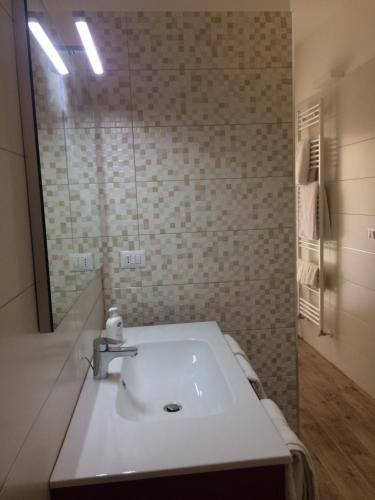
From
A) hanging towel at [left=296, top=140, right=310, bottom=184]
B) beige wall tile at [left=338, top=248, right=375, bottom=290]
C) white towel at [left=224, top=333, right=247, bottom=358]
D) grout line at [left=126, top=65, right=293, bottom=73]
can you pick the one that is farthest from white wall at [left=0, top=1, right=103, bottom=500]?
hanging towel at [left=296, top=140, right=310, bottom=184]

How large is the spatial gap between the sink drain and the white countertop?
26 cm

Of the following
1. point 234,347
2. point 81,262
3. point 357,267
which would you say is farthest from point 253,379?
point 357,267

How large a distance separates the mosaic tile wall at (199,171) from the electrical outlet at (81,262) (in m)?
0.16

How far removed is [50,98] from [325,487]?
2.21 m

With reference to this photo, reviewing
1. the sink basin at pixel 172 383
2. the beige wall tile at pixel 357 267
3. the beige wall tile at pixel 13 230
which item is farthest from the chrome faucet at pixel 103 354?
the beige wall tile at pixel 357 267

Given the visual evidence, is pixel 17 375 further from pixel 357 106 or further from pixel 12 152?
pixel 357 106

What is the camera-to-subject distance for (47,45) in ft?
3.58

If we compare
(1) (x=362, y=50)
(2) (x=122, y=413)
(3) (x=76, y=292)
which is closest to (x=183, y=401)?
(2) (x=122, y=413)

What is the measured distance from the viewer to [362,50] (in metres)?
2.82

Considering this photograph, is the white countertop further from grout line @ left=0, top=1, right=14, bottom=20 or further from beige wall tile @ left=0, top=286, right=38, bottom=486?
grout line @ left=0, top=1, right=14, bottom=20

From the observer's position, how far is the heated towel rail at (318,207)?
11.0ft

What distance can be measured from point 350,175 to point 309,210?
1.59 feet

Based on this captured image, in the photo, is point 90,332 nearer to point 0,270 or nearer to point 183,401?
point 183,401

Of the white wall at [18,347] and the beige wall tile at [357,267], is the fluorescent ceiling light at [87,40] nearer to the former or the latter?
the white wall at [18,347]
